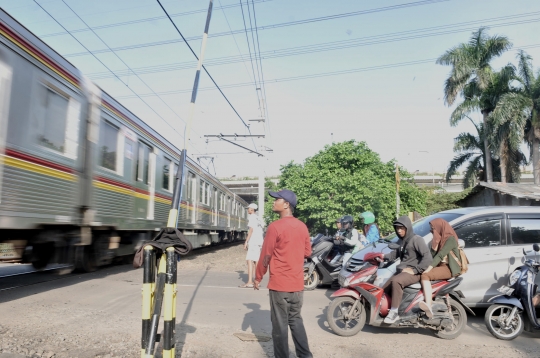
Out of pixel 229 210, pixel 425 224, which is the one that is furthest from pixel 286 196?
pixel 229 210

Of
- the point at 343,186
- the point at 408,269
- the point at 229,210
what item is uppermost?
the point at 343,186

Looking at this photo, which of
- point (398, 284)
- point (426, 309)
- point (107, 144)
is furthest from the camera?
point (107, 144)

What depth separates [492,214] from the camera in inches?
273

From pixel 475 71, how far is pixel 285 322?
→ 2931 centimetres

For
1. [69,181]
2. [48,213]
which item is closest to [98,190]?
[69,181]

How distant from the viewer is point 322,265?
30.5 feet

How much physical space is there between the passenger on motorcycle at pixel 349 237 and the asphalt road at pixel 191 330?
1469 millimetres

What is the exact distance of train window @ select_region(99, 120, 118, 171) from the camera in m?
8.78

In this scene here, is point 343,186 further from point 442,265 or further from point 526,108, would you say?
point 442,265

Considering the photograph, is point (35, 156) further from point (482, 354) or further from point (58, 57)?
point (482, 354)

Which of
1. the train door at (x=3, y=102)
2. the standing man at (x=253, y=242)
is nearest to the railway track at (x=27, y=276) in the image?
the train door at (x=3, y=102)

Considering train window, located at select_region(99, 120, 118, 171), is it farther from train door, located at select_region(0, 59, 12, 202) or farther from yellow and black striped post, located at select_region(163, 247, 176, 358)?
yellow and black striped post, located at select_region(163, 247, 176, 358)

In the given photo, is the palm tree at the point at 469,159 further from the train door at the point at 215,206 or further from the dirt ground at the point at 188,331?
the dirt ground at the point at 188,331

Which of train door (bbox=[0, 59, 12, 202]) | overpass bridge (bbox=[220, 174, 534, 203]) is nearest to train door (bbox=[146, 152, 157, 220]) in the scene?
train door (bbox=[0, 59, 12, 202])
